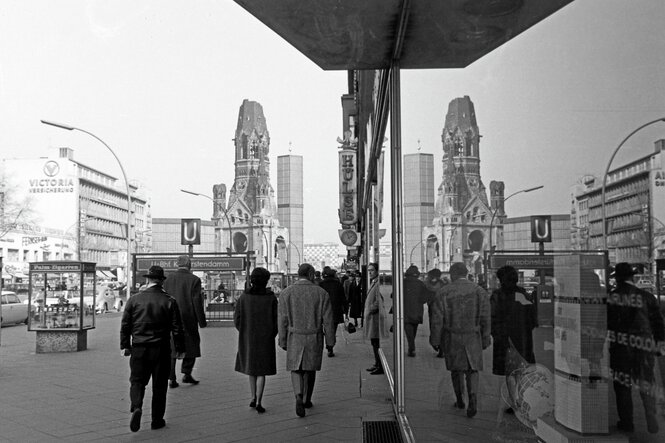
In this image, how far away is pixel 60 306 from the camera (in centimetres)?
1442

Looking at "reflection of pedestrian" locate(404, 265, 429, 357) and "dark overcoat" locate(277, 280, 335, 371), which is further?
"dark overcoat" locate(277, 280, 335, 371)

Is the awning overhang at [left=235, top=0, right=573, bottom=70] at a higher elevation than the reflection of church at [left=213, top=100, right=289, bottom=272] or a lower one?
lower

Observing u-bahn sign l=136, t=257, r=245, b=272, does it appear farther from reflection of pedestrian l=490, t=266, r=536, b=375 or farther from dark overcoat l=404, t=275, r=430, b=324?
reflection of pedestrian l=490, t=266, r=536, b=375


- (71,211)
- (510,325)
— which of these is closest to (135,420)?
(510,325)

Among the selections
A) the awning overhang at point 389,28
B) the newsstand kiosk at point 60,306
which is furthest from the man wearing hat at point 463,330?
the newsstand kiosk at point 60,306

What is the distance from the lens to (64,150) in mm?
112438

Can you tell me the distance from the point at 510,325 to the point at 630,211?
91cm

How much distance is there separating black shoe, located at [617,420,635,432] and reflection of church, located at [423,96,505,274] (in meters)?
0.92

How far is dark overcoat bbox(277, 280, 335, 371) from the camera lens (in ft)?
23.5

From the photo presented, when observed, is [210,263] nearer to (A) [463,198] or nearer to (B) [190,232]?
(B) [190,232]

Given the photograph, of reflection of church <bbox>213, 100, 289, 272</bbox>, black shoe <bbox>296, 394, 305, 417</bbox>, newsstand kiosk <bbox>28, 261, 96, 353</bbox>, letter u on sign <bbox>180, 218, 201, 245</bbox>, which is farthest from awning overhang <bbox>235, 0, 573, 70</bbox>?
reflection of church <bbox>213, 100, 289, 272</bbox>

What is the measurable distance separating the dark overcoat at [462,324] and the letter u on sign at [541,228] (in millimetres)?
677

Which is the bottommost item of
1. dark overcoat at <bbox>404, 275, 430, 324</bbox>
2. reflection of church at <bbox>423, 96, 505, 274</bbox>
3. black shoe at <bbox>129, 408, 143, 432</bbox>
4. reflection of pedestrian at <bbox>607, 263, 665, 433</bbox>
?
black shoe at <bbox>129, 408, 143, 432</bbox>

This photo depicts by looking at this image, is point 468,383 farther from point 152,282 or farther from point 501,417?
point 152,282
